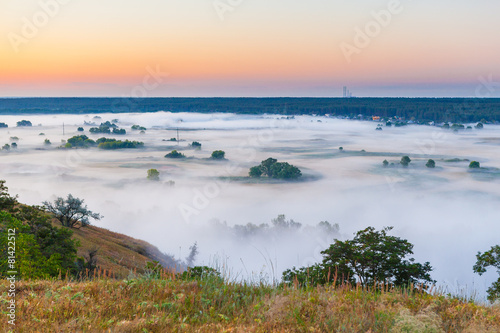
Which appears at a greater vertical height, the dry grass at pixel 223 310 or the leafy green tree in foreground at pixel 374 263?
the dry grass at pixel 223 310

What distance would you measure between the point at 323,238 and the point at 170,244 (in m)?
64.4

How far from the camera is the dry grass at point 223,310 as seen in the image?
23.5 feet

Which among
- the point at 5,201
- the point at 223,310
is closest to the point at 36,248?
the point at 5,201

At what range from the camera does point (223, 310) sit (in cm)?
805

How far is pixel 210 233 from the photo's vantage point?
17375cm

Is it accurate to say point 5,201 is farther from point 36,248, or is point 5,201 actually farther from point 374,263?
point 374,263

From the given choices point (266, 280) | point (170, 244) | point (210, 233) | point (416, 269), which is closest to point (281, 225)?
point (210, 233)

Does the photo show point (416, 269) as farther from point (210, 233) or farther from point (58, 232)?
point (210, 233)

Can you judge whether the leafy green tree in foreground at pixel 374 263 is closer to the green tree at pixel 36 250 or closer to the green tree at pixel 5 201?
the green tree at pixel 36 250

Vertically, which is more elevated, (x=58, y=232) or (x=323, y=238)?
(x=58, y=232)

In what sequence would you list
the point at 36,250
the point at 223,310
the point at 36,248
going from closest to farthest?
1. the point at 223,310
2. the point at 36,250
3. the point at 36,248

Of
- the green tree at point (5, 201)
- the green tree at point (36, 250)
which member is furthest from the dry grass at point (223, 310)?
the green tree at point (5, 201)

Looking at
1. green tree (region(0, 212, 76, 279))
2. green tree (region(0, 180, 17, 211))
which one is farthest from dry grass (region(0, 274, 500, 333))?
green tree (region(0, 180, 17, 211))

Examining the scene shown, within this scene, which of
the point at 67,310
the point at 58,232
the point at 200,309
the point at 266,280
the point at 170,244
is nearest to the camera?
the point at 67,310
